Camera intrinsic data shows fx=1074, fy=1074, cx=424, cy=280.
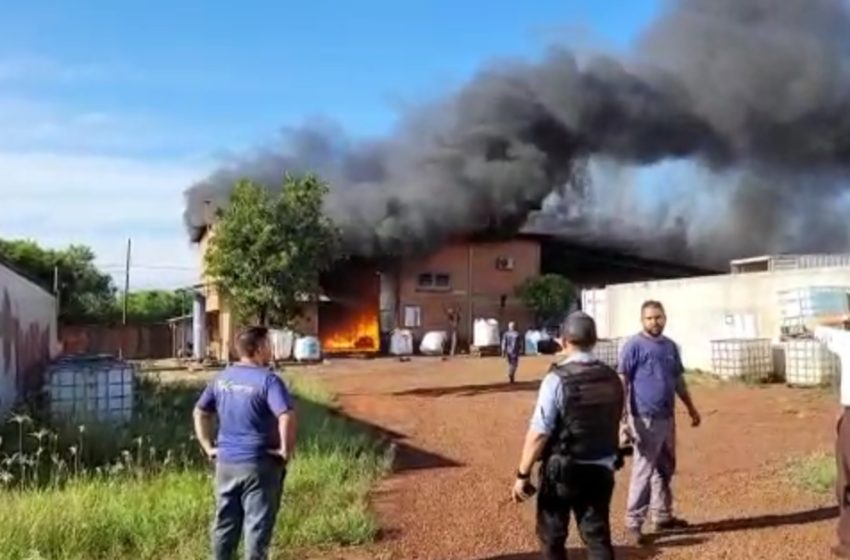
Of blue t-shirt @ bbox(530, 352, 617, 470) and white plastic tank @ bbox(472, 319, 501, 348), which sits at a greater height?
white plastic tank @ bbox(472, 319, 501, 348)

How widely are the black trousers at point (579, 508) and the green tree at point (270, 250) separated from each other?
15.1 m

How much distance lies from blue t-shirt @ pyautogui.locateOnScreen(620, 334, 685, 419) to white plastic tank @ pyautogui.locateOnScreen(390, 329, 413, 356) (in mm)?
29465

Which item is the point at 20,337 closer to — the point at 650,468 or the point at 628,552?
the point at 650,468

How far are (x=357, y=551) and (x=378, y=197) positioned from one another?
3283 cm

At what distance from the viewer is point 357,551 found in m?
6.46

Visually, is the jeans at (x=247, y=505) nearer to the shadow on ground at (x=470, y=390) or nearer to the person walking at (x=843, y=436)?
the person walking at (x=843, y=436)

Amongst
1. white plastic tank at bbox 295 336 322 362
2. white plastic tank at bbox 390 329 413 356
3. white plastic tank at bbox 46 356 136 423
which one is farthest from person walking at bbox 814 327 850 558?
white plastic tank at bbox 390 329 413 356

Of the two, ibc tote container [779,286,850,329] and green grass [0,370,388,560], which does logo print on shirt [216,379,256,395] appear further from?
ibc tote container [779,286,850,329]

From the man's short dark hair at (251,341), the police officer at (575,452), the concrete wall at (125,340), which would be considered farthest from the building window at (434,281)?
the police officer at (575,452)

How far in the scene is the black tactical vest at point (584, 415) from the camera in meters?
4.87

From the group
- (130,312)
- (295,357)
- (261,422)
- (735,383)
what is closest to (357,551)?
(261,422)

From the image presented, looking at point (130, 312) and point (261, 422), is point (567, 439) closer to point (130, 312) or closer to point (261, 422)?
point (261, 422)

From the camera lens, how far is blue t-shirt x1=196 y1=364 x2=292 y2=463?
5.27 m

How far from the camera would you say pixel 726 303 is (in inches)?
885
